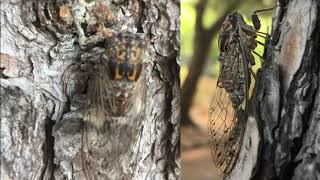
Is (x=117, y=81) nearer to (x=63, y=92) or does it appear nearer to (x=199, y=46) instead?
(x=63, y=92)

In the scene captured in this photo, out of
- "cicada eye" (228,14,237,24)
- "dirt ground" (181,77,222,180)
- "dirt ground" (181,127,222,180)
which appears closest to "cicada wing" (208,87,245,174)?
"cicada eye" (228,14,237,24)

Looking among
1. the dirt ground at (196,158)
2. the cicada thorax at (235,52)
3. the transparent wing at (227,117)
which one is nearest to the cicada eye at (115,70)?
the transparent wing at (227,117)

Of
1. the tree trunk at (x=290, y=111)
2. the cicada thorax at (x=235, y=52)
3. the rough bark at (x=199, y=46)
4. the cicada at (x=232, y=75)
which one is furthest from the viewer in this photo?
the rough bark at (x=199, y=46)

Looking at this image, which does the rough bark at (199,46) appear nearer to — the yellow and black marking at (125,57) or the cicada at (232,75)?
the cicada at (232,75)

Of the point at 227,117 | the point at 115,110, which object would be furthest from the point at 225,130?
the point at 115,110

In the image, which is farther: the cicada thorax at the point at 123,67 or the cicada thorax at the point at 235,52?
the cicada thorax at the point at 235,52

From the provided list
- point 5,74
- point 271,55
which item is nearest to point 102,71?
point 5,74

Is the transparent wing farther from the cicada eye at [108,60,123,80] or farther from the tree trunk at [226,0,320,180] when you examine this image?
the cicada eye at [108,60,123,80]
